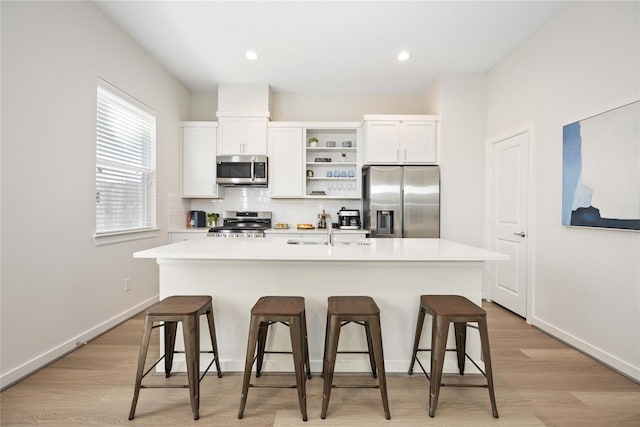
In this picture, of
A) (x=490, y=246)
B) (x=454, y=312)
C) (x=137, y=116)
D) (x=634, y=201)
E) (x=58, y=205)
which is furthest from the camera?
(x=490, y=246)

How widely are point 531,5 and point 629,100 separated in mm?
1215

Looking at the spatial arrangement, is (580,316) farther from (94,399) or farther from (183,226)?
(183,226)

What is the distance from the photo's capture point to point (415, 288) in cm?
221

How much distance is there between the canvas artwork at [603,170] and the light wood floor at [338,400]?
1144 mm

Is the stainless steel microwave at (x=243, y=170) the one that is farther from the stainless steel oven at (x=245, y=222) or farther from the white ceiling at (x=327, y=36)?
the white ceiling at (x=327, y=36)

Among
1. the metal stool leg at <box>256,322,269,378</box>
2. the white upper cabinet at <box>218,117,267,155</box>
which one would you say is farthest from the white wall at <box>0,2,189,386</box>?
the metal stool leg at <box>256,322,269,378</box>

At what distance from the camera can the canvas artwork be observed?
220cm

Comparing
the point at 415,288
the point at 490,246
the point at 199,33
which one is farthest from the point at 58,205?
the point at 490,246

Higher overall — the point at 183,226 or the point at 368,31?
the point at 368,31

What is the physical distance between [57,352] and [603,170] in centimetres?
441

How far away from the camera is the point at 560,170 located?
286 cm

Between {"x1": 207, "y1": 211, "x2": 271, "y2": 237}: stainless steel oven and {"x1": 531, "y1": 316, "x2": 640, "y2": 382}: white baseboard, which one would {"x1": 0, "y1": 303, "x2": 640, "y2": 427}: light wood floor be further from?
{"x1": 207, "y1": 211, "x2": 271, "y2": 237}: stainless steel oven

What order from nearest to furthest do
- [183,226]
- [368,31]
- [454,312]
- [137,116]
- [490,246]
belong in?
[454,312] < [368,31] < [137,116] < [490,246] < [183,226]

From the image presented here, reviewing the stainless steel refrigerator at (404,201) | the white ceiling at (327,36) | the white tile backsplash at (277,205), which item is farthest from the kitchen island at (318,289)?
the white tile backsplash at (277,205)
